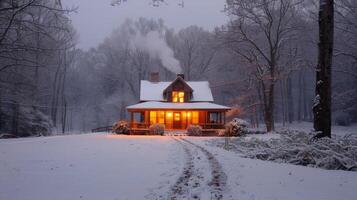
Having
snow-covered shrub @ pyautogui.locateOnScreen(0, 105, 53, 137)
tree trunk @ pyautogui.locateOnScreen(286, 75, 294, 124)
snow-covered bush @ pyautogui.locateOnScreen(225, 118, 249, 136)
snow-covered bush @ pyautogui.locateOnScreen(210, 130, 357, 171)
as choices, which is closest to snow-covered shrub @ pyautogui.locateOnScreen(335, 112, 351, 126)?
tree trunk @ pyautogui.locateOnScreen(286, 75, 294, 124)

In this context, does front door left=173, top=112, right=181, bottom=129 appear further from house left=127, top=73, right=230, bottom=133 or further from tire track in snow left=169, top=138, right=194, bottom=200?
tire track in snow left=169, top=138, right=194, bottom=200

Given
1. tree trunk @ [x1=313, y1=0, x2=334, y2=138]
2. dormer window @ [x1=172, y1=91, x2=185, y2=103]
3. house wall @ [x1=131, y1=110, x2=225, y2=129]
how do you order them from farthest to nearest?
dormer window @ [x1=172, y1=91, x2=185, y2=103]
house wall @ [x1=131, y1=110, x2=225, y2=129]
tree trunk @ [x1=313, y1=0, x2=334, y2=138]

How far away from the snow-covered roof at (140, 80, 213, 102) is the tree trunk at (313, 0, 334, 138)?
92.1ft

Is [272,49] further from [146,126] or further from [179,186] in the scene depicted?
[179,186]

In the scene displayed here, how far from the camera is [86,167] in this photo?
11.2 metres

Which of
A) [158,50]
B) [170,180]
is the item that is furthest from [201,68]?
[170,180]

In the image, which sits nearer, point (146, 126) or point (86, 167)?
point (86, 167)

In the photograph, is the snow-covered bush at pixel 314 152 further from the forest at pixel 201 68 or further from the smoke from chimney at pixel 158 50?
the smoke from chimney at pixel 158 50

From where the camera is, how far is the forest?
32.9m

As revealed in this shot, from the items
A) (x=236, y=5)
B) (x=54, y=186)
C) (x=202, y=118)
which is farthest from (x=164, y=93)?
(x=54, y=186)

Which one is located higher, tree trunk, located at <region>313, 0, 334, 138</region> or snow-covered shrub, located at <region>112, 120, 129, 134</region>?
tree trunk, located at <region>313, 0, 334, 138</region>

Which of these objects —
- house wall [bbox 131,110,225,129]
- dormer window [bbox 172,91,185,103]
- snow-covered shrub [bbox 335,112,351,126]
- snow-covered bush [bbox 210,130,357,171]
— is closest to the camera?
snow-covered bush [bbox 210,130,357,171]

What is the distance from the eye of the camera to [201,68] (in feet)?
192

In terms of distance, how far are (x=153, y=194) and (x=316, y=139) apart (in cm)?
670
